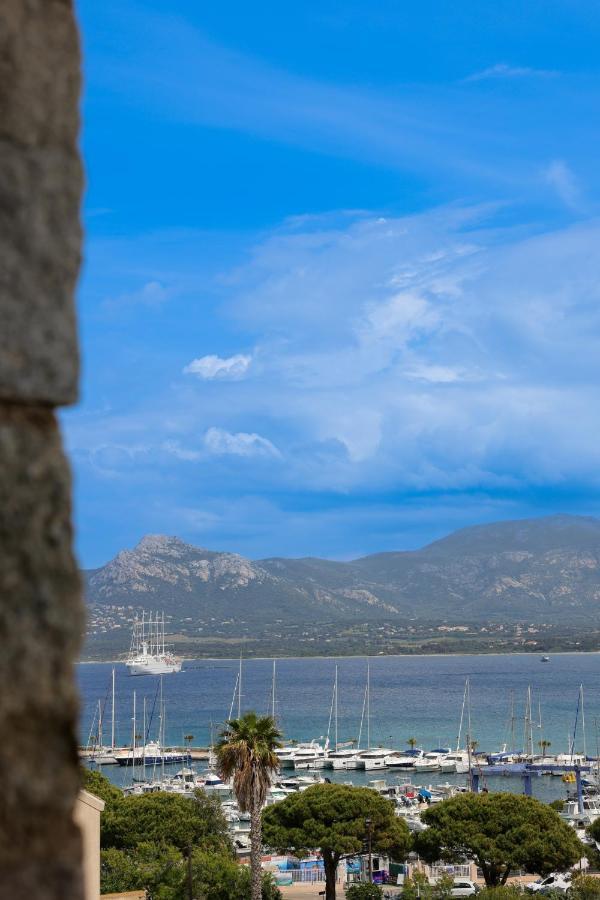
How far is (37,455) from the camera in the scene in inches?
70.1

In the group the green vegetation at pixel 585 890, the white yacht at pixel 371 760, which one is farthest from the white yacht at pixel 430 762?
the green vegetation at pixel 585 890

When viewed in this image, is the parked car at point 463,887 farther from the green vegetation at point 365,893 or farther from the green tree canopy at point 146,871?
the green tree canopy at point 146,871

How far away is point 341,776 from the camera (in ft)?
347

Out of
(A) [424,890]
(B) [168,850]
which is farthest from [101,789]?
(A) [424,890]

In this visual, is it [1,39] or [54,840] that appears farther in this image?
[1,39]

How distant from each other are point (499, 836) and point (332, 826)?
21.1ft

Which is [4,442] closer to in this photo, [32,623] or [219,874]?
[32,623]

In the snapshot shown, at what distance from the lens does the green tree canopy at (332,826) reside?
39562 millimetres

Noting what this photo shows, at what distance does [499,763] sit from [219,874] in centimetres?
7731

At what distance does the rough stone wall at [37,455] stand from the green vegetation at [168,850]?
30909 mm

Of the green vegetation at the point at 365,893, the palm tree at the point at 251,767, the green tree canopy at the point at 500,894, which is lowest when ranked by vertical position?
the green vegetation at the point at 365,893

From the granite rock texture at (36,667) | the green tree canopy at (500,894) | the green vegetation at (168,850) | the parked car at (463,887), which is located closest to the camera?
the granite rock texture at (36,667)

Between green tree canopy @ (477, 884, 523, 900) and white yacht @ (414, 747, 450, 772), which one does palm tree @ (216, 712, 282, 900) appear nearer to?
green tree canopy @ (477, 884, 523, 900)

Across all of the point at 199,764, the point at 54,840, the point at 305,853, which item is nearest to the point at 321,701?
the point at 199,764
